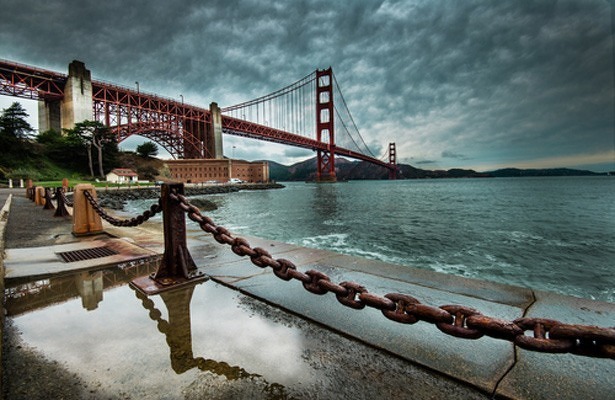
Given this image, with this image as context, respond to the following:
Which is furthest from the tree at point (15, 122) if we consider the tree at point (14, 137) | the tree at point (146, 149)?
the tree at point (146, 149)

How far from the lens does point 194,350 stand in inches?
62.9

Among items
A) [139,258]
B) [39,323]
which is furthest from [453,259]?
[39,323]

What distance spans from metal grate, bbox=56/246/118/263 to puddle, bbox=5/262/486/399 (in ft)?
3.53

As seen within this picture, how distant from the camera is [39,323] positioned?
6.19ft

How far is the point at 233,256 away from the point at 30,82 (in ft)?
179

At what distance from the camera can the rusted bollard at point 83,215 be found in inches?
195

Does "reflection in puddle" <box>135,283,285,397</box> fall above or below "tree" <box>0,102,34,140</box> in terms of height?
below

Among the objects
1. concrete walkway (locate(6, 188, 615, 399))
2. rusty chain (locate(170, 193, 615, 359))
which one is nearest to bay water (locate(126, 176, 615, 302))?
concrete walkway (locate(6, 188, 615, 399))

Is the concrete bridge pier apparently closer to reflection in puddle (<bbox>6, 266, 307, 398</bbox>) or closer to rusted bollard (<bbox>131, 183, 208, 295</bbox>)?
rusted bollard (<bbox>131, 183, 208, 295</bbox>)

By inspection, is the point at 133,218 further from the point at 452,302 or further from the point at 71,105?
the point at 71,105

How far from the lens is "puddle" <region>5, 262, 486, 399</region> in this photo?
131 centimetres

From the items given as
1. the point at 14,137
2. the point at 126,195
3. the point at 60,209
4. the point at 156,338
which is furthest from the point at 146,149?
the point at 156,338

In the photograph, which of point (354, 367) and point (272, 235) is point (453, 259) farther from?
point (354, 367)

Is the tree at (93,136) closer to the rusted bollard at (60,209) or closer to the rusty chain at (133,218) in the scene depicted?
the rusted bollard at (60,209)
